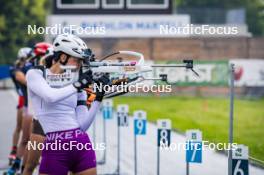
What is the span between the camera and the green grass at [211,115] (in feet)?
59.2

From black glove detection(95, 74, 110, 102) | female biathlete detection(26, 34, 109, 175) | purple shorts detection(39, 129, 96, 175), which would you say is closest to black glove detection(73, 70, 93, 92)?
female biathlete detection(26, 34, 109, 175)

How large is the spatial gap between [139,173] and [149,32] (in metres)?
28.1

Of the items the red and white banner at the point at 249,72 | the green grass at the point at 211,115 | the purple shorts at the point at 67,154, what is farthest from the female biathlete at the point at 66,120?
the red and white banner at the point at 249,72

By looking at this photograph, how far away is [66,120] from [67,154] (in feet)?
1.01

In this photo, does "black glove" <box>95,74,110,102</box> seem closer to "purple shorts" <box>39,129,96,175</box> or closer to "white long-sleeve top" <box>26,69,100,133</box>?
"white long-sleeve top" <box>26,69,100,133</box>

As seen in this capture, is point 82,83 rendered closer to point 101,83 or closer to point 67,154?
point 101,83

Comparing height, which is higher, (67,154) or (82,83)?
(82,83)

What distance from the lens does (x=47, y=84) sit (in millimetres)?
6707

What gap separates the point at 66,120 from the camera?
664 cm

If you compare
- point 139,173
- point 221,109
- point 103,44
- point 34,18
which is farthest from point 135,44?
point 139,173

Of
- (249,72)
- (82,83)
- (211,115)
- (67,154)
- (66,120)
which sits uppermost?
(249,72)

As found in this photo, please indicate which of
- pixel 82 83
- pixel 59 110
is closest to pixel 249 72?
pixel 59 110

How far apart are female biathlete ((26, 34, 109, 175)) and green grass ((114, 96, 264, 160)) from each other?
714 cm

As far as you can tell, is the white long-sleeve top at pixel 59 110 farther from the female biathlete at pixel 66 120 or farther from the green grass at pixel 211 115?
the green grass at pixel 211 115
